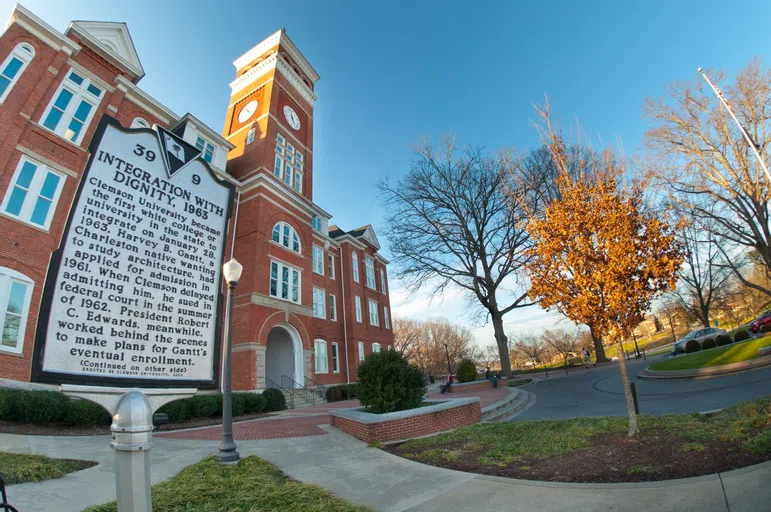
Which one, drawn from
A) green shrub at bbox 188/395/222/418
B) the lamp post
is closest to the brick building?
green shrub at bbox 188/395/222/418

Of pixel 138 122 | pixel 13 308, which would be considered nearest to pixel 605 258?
pixel 13 308

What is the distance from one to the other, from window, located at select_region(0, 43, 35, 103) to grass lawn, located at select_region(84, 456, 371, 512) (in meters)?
15.5

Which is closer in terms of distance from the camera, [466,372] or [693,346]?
[466,372]

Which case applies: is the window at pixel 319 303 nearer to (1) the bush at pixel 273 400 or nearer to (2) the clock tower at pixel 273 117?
(2) the clock tower at pixel 273 117

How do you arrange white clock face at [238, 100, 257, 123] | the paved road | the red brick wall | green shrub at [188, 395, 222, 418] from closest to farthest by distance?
the red brick wall, the paved road, green shrub at [188, 395, 222, 418], white clock face at [238, 100, 257, 123]

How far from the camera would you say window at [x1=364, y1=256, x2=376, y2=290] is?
33312 mm

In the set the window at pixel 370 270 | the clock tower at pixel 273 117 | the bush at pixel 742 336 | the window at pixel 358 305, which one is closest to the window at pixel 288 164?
the clock tower at pixel 273 117

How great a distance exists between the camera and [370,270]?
3400cm

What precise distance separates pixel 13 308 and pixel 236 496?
1251 cm

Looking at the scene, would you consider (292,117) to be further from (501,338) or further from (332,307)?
(501,338)

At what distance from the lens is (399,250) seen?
25453 mm

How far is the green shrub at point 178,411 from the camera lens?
12759mm

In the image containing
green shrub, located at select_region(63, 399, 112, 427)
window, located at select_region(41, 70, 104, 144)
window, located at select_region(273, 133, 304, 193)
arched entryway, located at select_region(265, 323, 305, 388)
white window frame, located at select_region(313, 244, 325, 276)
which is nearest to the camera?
green shrub, located at select_region(63, 399, 112, 427)

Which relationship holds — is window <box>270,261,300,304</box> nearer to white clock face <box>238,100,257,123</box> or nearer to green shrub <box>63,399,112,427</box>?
green shrub <box>63,399,112,427</box>
